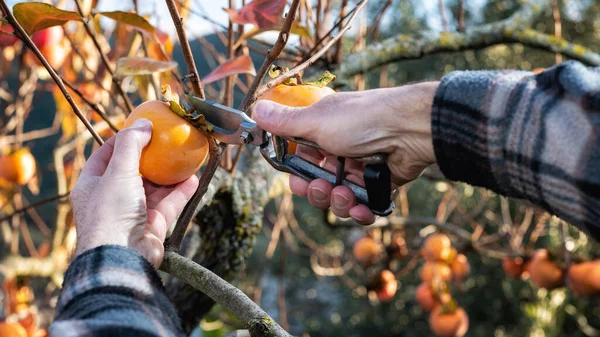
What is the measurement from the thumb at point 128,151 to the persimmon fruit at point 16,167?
1.55 meters

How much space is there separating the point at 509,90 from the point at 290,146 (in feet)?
1.28

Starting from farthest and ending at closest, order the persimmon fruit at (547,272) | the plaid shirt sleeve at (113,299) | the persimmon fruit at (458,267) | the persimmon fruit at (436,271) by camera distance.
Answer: the persimmon fruit at (458,267) → the persimmon fruit at (436,271) → the persimmon fruit at (547,272) → the plaid shirt sleeve at (113,299)

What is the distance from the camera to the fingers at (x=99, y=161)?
0.79 meters

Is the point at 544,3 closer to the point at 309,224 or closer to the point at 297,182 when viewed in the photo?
the point at 297,182

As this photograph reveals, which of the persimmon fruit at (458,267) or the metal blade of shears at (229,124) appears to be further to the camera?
the persimmon fruit at (458,267)

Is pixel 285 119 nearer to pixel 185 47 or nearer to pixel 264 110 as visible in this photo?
pixel 264 110

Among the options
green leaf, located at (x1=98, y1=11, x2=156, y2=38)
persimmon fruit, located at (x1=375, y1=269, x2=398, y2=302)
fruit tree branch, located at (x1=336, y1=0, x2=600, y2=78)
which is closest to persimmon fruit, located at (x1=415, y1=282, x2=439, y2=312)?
persimmon fruit, located at (x1=375, y1=269, x2=398, y2=302)

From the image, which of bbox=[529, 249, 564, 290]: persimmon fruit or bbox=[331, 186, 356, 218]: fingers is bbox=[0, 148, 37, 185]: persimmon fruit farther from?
bbox=[529, 249, 564, 290]: persimmon fruit

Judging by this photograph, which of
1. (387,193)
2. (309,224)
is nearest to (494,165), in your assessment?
(387,193)

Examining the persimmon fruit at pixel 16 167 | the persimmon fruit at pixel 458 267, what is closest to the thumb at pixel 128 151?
the persimmon fruit at pixel 16 167

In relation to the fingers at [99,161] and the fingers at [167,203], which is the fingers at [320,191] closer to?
the fingers at [167,203]

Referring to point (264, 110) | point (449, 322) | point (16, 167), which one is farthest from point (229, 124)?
point (449, 322)

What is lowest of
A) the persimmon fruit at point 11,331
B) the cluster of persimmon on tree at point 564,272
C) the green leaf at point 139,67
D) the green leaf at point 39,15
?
the cluster of persimmon on tree at point 564,272

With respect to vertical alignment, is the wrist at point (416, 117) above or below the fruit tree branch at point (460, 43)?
above
